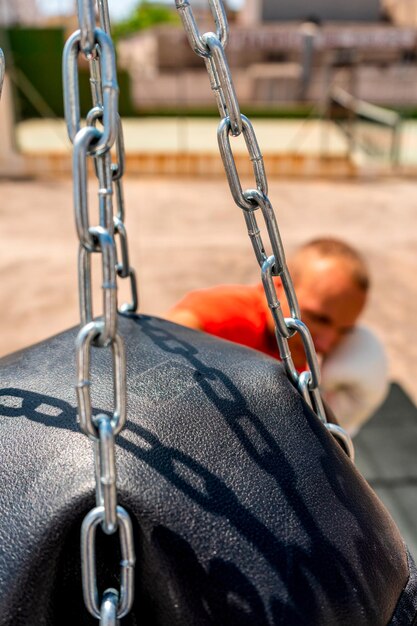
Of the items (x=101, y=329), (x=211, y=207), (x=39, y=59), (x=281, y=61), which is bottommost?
(x=211, y=207)

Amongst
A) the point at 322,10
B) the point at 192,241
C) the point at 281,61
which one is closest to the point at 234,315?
the point at 192,241

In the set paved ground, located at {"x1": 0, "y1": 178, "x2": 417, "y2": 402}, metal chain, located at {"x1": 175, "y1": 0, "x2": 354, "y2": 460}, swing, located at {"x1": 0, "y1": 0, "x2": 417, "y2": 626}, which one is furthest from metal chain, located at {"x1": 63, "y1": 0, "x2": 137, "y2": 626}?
paved ground, located at {"x1": 0, "y1": 178, "x2": 417, "y2": 402}

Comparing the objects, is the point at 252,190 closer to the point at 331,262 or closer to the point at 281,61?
the point at 331,262

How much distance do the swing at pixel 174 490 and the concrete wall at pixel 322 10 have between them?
3579 cm

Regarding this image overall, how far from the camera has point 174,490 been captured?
0.66 metres

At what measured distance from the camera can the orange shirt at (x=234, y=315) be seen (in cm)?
154

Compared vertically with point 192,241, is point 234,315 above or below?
above

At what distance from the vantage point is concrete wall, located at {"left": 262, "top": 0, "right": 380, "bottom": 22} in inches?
1318

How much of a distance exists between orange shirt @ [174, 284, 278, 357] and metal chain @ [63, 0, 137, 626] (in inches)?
35.6

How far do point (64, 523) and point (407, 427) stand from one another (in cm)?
267

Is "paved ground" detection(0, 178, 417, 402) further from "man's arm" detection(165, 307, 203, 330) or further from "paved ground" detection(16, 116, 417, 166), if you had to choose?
"man's arm" detection(165, 307, 203, 330)

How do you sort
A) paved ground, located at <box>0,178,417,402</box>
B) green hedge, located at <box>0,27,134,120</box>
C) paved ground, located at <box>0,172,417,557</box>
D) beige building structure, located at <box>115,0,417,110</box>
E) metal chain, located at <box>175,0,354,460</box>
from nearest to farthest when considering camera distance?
1. metal chain, located at <box>175,0,354,460</box>
2. paved ground, located at <box>0,172,417,557</box>
3. paved ground, located at <box>0,178,417,402</box>
4. green hedge, located at <box>0,27,134,120</box>
5. beige building structure, located at <box>115,0,417,110</box>

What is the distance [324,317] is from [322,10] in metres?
36.3

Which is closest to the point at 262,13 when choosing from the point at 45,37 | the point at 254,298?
the point at 45,37
